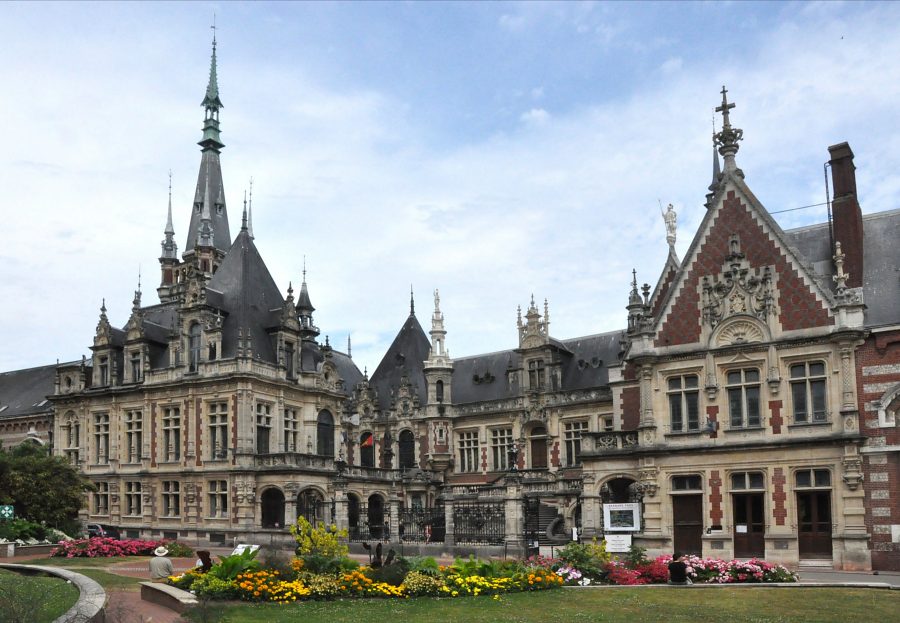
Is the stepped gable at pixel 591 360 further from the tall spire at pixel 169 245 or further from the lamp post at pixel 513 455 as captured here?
the tall spire at pixel 169 245

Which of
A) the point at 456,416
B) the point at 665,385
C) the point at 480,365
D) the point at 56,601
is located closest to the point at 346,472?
the point at 456,416

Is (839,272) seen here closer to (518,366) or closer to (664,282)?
(664,282)

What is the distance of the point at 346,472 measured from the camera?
50188 millimetres

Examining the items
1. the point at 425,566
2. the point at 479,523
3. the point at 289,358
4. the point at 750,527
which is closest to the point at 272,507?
the point at 289,358

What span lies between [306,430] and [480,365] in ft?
41.2

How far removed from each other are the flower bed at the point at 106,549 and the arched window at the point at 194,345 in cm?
1387

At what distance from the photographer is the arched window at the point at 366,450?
58.4 m

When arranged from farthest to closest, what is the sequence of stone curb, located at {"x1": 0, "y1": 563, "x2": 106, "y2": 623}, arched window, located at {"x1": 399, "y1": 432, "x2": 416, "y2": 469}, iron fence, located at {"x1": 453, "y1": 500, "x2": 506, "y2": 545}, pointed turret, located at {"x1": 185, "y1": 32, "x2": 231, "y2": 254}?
pointed turret, located at {"x1": 185, "y1": 32, "x2": 231, "y2": 254} → arched window, located at {"x1": 399, "y1": 432, "x2": 416, "y2": 469} → iron fence, located at {"x1": 453, "y1": 500, "x2": 506, "y2": 545} → stone curb, located at {"x1": 0, "y1": 563, "x2": 106, "y2": 623}

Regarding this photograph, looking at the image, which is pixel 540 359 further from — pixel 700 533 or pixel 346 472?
pixel 700 533

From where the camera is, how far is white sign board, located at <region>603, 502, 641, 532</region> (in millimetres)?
32031

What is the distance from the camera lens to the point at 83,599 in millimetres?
17266

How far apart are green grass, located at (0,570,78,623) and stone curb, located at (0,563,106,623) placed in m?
0.20

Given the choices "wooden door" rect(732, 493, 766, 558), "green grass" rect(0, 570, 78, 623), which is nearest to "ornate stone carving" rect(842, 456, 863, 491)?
"wooden door" rect(732, 493, 766, 558)

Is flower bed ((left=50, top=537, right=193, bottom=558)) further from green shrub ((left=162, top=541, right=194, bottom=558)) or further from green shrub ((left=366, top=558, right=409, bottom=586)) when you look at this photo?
green shrub ((left=366, top=558, right=409, bottom=586))
